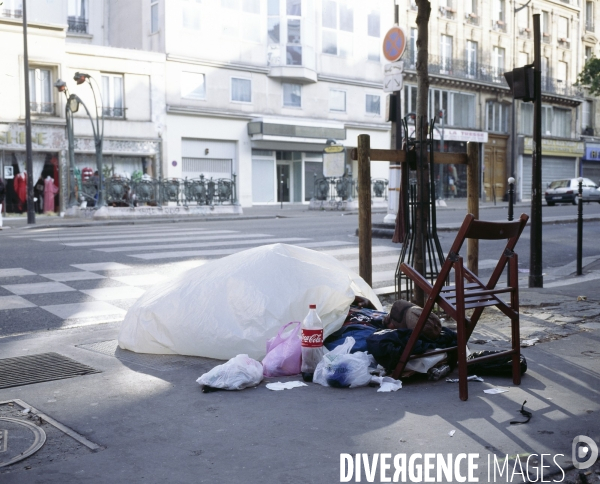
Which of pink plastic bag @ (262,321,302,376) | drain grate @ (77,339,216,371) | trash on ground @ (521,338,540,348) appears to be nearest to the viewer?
pink plastic bag @ (262,321,302,376)

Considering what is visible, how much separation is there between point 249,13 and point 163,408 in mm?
32212

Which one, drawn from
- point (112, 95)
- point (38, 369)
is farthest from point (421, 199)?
point (112, 95)

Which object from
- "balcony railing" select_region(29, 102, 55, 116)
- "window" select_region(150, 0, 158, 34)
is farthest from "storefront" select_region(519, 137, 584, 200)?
"balcony railing" select_region(29, 102, 55, 116)

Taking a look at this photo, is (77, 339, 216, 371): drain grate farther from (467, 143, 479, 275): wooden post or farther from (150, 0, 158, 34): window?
(150, 0, 158, 34): window

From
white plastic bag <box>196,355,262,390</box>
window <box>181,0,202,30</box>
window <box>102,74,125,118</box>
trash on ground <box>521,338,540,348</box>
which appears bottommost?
Answer: trash on ground <box>521,338,540,348</box>

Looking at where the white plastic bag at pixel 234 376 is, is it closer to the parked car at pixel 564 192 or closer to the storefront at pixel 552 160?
the parked car at pixel 564 192

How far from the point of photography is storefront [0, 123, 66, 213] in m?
26.7

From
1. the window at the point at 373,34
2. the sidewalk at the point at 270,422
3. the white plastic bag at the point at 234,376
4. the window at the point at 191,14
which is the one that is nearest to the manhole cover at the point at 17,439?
the sidewalk at the point at 270,422

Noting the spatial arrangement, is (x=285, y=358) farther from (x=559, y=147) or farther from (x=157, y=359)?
(x=559, y=147)

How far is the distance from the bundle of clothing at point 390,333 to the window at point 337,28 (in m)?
33.3

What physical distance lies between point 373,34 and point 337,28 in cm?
273

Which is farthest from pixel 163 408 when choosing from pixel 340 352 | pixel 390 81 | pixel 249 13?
pixel 249 13

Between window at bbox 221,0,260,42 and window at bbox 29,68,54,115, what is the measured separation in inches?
347

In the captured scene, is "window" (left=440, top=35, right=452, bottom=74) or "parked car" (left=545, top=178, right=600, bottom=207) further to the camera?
"window" (left=440, top=35, right=452, bottom=74)
